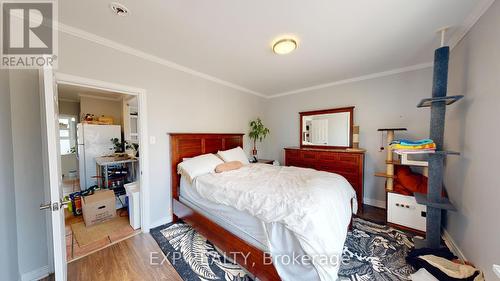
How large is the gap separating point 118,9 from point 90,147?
12.7 ft

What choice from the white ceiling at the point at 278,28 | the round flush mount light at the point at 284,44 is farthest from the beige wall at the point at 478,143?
the round flush mount light at the point at 284,44

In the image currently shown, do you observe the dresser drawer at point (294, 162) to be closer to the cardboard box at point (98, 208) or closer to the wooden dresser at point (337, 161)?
the wooden dresser at point (337, 161)

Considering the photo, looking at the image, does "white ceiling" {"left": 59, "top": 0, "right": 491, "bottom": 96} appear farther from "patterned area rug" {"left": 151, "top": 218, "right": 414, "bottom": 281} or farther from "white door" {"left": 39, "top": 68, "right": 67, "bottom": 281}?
"patterned area rug" {"left": 151, "top": 218, "right": 414, "bottom": 281}

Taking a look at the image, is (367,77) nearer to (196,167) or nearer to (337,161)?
(337,161)

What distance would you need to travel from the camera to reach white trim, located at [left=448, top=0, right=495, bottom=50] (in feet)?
4.62

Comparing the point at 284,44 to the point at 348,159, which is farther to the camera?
the point at 348,159

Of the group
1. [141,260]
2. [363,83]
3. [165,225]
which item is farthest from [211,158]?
[363,83]

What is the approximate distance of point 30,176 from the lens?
1568mm

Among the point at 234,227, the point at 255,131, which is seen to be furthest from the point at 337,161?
the point at 234,227

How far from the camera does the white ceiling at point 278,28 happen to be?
145 cm

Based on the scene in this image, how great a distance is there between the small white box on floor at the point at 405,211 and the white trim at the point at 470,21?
6.31ft

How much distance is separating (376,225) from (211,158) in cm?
259

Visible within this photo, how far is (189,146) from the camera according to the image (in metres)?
2.76

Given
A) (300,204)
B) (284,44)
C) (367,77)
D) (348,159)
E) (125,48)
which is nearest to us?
(300,204)
